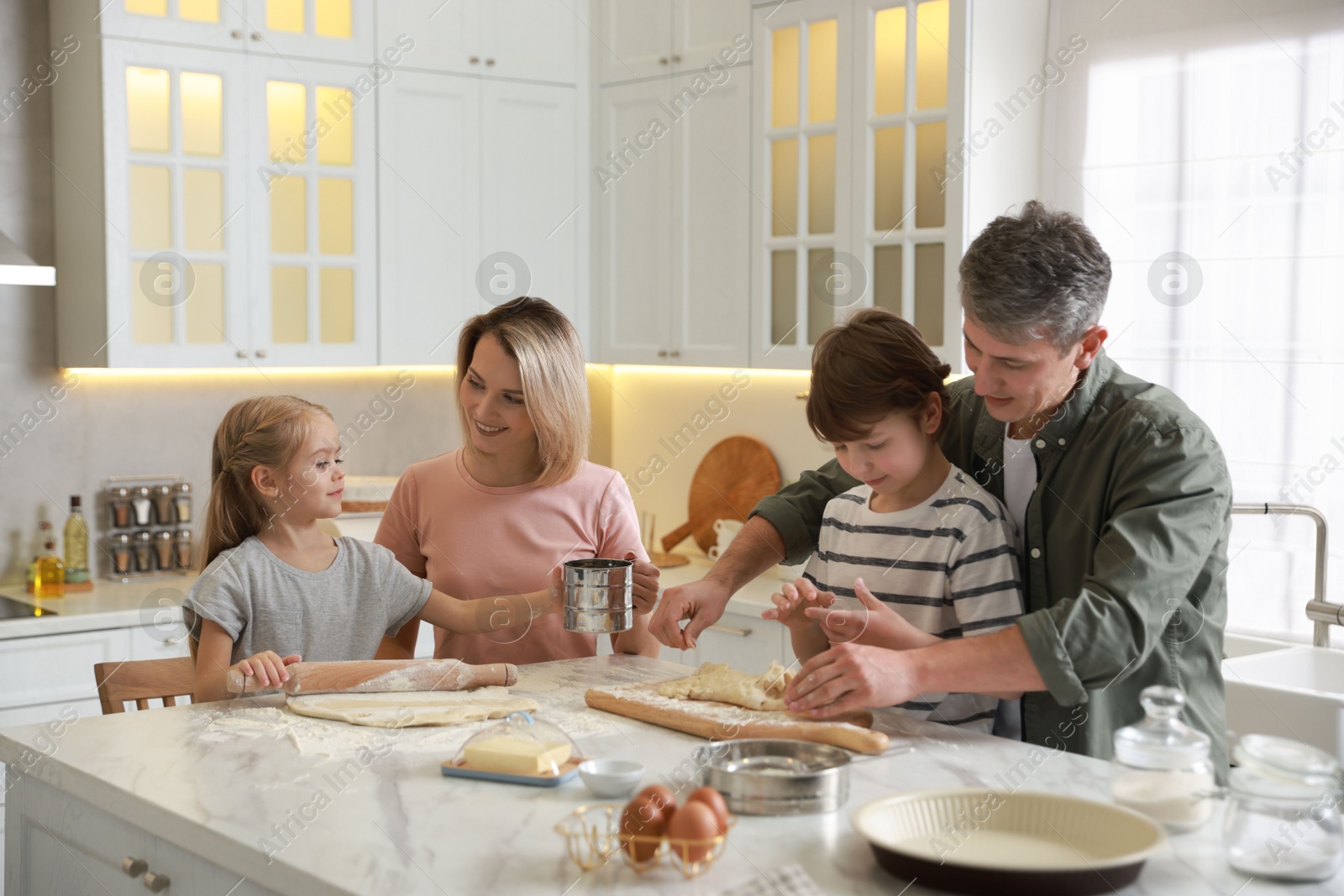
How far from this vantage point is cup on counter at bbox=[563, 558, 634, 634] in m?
1.79

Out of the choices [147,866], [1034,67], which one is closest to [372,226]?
[1034,67]

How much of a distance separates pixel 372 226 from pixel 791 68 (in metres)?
1.29

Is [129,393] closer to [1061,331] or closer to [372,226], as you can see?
[372,226]

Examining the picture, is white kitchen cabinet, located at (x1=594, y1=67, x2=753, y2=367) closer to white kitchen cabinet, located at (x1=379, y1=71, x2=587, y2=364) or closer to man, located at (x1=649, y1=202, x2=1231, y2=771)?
white kitchen cabinet, located at (x1=379, y1=71, x2=587, y2=364)

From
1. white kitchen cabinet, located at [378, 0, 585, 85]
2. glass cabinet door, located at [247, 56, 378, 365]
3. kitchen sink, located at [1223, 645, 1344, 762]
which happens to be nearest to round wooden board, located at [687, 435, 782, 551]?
glass cabinet door, located at [247, 56, 378, 365]

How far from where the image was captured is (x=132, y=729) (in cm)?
165

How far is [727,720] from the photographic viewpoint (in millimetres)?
1623

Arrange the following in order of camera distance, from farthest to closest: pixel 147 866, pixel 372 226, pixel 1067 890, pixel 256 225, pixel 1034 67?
pixel 372 226 < pixel 256 225 < pixel 1034 67 < pixel 147 866 < pixel 1067 890

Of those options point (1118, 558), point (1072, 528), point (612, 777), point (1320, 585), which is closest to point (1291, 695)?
point (1320, 585)

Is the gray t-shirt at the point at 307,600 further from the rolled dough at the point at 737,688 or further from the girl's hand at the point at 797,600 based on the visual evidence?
the girl's hand at the point at 797,600

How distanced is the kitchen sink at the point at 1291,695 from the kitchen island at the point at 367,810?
99 cm

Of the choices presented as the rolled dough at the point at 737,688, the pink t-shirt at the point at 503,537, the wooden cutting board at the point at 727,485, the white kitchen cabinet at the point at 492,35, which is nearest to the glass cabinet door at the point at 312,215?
the white kitchen cabinet at the point at 492,35

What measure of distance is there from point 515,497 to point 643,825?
1046 millimetres

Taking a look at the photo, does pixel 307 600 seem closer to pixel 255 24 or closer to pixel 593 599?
pixel 593 599
